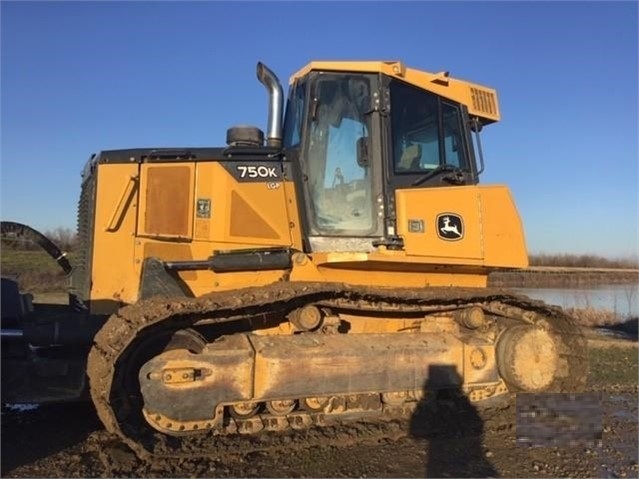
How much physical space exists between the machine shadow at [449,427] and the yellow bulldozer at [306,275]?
8 centimetres

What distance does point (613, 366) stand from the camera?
35.5ft

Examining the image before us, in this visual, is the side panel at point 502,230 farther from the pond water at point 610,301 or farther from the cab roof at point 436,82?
the pond water at point 610,301

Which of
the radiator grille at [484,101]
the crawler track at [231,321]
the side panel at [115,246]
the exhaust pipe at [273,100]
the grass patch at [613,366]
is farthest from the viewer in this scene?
the grass patch at [613,366]

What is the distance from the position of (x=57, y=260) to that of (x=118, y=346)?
2.82m

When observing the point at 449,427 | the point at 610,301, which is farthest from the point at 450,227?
the point at 610,301

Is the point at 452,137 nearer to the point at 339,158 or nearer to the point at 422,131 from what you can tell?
the point at 422,131

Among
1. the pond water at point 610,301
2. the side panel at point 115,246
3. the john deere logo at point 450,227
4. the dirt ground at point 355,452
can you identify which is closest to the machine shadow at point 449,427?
the dirt ground at point 355,452

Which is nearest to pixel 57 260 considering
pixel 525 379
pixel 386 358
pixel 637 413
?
pixel 386 358

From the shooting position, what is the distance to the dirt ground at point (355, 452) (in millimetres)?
5242

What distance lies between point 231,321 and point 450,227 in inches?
91.7

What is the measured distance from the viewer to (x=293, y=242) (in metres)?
6.37

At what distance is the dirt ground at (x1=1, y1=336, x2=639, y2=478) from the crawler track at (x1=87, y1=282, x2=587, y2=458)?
0.13 meters

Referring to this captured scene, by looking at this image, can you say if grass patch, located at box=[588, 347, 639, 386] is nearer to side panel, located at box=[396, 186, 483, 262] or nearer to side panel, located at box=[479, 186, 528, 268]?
side panel, located at box=[479, 186, 528, 268]

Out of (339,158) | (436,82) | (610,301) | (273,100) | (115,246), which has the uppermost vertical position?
(436,82)
